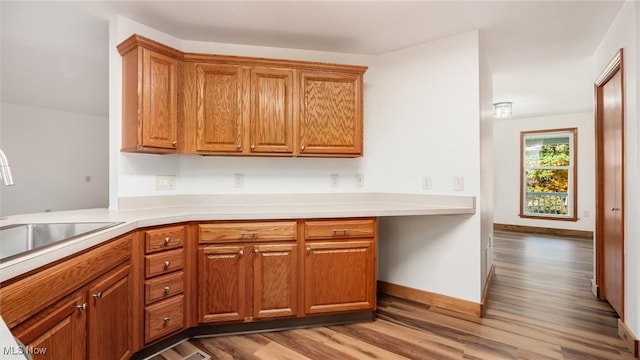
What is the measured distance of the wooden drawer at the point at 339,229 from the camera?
7.17ft

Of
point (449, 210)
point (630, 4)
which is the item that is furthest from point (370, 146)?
point (630, 4)

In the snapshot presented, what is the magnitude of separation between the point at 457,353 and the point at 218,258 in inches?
65.7

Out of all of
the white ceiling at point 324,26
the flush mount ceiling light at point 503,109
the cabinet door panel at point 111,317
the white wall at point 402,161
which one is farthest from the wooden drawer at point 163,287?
the flush mount ceiling light at point 503,109

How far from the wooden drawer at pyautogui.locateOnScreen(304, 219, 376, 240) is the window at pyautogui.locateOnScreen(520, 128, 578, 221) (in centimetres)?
533

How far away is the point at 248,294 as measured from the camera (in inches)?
83.0

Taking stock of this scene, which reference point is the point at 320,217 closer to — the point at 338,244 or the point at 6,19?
the point at 338,244

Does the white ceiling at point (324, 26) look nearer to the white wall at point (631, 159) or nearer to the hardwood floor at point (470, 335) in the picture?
the white wall at point (631, 159)

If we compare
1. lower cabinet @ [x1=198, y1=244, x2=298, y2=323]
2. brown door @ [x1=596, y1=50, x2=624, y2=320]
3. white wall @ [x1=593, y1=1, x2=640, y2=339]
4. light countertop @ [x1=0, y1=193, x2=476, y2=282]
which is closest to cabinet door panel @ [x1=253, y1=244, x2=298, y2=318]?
lower cabinet @ [x1=198, y1=244, x2=298, y2=323]

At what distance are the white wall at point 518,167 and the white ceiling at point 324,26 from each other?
283cm

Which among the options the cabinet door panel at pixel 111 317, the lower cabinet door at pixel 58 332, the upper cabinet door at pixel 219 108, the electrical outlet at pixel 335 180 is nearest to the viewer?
the lower cabinet door at pixel 58 332

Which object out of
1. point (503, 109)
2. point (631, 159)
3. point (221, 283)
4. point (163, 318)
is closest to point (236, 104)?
point (221, 283)

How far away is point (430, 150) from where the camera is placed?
267 centimetres

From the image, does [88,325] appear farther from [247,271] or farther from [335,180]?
[335,180]

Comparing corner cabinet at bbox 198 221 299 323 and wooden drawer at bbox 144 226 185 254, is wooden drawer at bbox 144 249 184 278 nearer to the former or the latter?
wooden drawer at bbox 144 226 185 254
